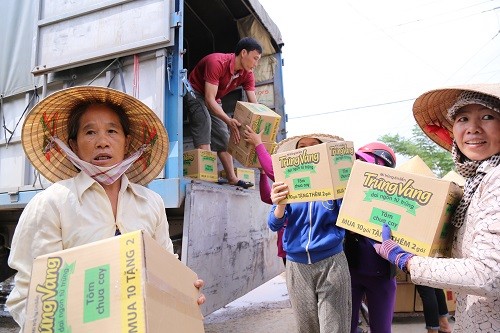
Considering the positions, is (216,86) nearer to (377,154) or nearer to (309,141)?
(309,141)

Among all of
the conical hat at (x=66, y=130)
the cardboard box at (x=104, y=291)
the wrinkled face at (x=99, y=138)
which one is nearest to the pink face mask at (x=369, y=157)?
the conical hat at (x=66, y=130)

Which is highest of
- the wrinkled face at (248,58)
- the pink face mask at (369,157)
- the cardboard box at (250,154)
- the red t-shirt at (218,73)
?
the wrinkled face at (248,58)

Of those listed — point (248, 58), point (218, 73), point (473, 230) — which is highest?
point (248, 58)

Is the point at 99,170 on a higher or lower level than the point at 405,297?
higher

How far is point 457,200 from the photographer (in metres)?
1.44

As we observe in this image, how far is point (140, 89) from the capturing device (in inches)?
116

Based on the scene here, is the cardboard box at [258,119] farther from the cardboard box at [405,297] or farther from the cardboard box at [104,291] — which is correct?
the cardboard box at [104,291]

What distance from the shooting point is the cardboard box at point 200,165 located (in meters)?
3.37

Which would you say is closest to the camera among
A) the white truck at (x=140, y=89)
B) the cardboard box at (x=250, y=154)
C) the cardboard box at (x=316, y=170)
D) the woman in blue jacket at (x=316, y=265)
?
the cardboard box at (x=316, y=170)

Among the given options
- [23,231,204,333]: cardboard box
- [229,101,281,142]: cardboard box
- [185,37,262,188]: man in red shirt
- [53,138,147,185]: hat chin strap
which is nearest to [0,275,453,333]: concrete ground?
[185,37,262,188]: man in red shirt

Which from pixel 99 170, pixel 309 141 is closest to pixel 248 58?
pixel 309 141

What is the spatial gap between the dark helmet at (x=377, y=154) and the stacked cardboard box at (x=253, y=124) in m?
1.13

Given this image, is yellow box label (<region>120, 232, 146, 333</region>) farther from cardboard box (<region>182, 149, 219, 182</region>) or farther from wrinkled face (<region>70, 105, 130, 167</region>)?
cardboard box (<region>182, 149, 219, 182</region>)

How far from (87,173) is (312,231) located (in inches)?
53.2
